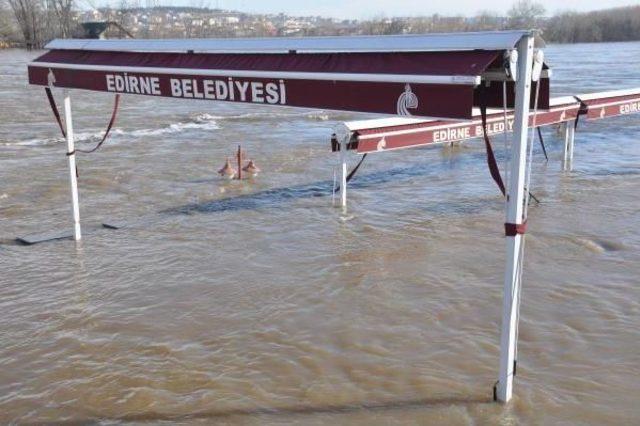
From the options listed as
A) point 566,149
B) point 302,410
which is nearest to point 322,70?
point 302,410

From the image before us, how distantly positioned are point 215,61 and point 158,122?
17.9 metres

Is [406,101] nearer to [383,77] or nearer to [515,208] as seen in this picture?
[383,77]

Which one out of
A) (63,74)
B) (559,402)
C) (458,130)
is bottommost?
(559,402)

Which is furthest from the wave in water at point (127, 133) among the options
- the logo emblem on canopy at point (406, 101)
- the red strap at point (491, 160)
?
the red strap at point (491, 160)

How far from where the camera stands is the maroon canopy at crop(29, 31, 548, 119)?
4.55m

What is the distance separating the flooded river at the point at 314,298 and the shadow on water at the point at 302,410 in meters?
0.02

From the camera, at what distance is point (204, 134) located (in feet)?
66.8

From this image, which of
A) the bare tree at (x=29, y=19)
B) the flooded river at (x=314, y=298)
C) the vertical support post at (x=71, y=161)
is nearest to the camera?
the flooded river at (x=314, y=298)

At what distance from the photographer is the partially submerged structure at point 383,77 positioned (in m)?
4.52

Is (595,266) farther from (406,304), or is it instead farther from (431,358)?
(431,358)

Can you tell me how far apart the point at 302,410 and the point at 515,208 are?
210 centimetres

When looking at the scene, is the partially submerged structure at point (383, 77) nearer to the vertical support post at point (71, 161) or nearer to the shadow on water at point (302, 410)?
the shadow on water at point (302, 410)

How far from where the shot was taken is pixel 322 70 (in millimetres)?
5352

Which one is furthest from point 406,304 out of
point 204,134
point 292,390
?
point 204,134
